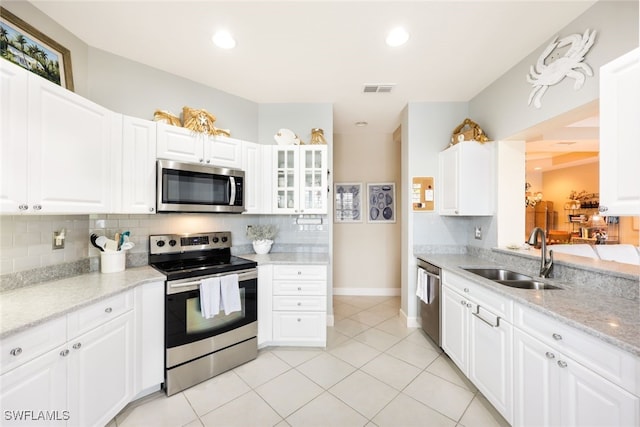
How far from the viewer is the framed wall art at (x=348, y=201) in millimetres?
4301

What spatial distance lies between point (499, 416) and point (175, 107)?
3685mm

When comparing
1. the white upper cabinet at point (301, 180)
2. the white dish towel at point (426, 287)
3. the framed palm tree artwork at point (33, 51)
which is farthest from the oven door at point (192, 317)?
the white dish towel at point (426, 287)

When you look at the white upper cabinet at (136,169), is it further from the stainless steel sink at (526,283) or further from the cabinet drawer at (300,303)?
the stainless steel sink at (526,283)

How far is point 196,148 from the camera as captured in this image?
7.52 feet

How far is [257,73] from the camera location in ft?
7.95

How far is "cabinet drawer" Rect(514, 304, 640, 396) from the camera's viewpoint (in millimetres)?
956

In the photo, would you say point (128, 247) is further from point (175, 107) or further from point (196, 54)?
point (196, 54)

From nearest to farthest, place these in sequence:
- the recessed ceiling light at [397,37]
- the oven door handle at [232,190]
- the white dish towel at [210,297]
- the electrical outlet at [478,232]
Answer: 1. the recessed ceiling light at [397,37]
2. the white dish towel at [210,297]
3. the oven door handle at [232,190]
4. the electrical outlet at [478,232]

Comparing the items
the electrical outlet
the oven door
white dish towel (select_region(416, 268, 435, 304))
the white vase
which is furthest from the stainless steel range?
the electrical outlet

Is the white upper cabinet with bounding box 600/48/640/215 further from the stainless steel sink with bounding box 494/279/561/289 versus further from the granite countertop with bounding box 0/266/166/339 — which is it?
the granite countertop with bounding box 0/266/166/339

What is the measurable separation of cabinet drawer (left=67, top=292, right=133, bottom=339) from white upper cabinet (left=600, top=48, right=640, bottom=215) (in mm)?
2838

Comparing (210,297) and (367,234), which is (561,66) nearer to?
(367,234)

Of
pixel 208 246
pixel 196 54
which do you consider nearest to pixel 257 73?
pixel 196 54

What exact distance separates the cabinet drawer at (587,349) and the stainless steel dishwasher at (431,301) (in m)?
1.05
